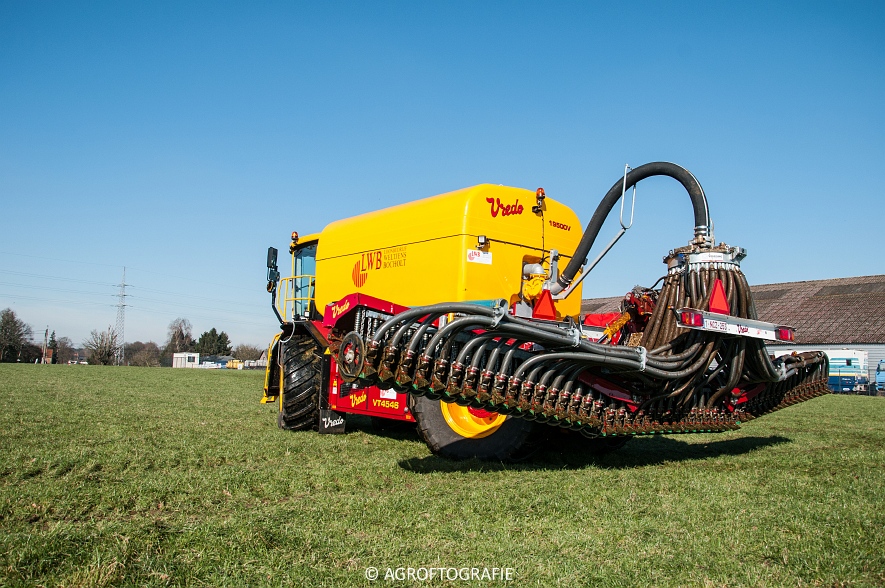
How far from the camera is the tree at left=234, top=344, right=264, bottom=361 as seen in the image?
94.7 m

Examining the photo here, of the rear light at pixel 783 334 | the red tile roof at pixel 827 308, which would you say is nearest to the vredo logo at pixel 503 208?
the rear light at pixel 783 334

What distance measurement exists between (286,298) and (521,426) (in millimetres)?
6161

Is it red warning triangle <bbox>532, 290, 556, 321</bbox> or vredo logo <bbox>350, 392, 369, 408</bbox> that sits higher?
red warning triangle <bbox>532, 290, 556, 321</bbox>

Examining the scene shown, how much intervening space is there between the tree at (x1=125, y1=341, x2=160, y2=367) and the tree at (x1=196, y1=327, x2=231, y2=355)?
6243 mm

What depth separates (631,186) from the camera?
7.26 meters

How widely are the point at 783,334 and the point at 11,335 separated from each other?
83.8 metres

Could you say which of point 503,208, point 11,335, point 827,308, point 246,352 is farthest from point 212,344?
point 503,208

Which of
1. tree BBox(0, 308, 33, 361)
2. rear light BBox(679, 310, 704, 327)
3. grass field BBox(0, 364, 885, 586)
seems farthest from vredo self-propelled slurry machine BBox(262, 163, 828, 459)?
tree BBox(0, 308, 33, 361)

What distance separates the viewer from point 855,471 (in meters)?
6.71

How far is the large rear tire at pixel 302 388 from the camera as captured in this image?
9000 mm

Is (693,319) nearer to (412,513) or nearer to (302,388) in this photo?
(412,513)

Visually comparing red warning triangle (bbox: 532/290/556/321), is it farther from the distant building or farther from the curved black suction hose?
the distant building

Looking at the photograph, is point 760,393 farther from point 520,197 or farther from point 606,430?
point 520,197

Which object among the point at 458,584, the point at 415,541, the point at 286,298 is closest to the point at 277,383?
the point at 286,298
